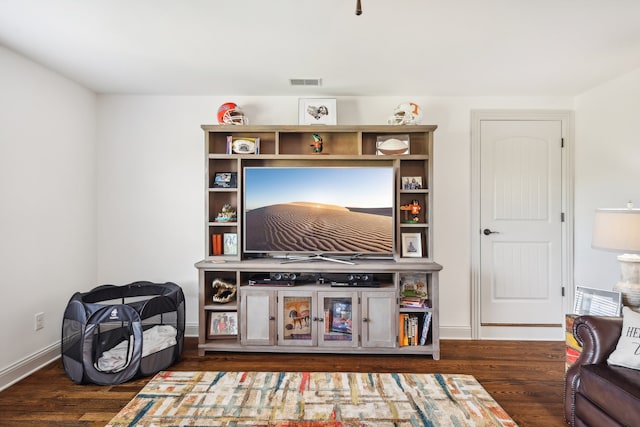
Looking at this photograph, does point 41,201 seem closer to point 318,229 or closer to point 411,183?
point 318,229

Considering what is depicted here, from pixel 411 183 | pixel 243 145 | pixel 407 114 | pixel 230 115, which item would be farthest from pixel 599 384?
pixel 230 115

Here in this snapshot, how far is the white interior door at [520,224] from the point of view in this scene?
335 centimetres

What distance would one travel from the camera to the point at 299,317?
9.73ft

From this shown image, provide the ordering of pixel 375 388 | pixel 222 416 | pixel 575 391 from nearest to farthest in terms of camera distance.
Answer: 1. pixel 575 391
2. pixel 222 416
3. pixel 375 388

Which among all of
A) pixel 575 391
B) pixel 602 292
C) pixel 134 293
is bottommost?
pixel 575 391

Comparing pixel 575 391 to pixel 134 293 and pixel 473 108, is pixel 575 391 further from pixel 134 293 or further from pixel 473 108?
pixel 134 293

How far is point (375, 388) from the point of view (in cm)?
240

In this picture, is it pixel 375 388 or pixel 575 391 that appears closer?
pixel 575 391

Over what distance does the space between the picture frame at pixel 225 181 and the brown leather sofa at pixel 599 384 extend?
9.09 ft

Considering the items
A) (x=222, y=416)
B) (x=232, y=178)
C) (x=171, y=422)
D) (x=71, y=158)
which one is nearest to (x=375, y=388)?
(x=222, y=416)

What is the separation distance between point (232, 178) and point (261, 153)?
1.23ft

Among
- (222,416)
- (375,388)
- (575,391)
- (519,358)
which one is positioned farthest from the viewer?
(519,358)

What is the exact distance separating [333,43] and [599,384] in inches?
97.3

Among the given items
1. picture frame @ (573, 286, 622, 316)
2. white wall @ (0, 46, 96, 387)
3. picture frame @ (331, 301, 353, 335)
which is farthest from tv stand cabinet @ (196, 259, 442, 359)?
white wall @ (0, 46, 96, 387)
